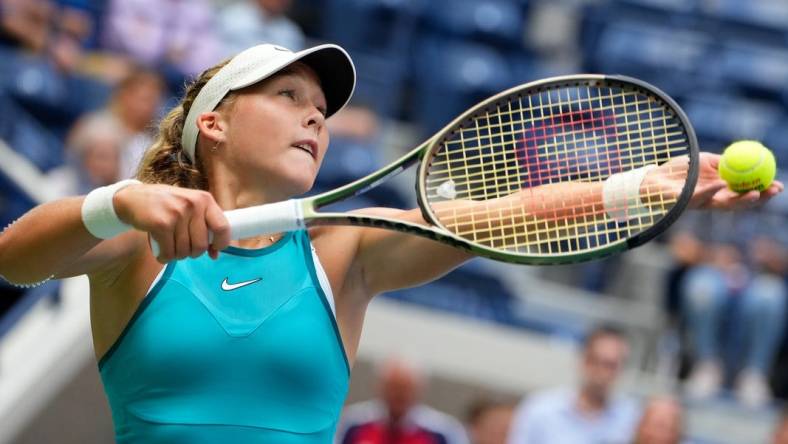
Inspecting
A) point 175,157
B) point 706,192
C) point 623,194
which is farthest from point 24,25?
point 706,192

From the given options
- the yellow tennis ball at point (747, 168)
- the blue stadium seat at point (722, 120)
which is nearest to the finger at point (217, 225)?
the yellow tennis ball at point (747, 168)

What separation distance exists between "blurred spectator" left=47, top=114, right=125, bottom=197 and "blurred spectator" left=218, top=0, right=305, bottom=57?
2105 mm

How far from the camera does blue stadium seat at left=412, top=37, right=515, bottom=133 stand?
30.6 feet

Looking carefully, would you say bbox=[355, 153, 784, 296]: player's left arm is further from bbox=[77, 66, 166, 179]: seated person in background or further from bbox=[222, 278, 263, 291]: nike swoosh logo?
bbox=[77, 66, 166, 179]: seated person in background

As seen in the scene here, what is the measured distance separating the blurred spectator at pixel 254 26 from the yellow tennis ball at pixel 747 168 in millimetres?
5949

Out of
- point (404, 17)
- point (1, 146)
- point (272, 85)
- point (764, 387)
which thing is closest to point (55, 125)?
point (1, 146)

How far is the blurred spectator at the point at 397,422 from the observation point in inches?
236

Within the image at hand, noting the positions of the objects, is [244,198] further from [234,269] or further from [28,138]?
[28,138]

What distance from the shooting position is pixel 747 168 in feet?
8.61

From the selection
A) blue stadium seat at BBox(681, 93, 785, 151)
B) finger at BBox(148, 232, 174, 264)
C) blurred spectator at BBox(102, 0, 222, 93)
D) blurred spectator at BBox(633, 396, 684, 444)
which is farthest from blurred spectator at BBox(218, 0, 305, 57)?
finger at BBox(148, 232, 174, 264)

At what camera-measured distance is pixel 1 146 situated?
616 centimetres

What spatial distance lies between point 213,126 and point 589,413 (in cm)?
370

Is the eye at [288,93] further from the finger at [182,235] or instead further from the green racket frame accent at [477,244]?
the finger at [182,235]

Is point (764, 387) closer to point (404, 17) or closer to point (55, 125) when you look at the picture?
point (404, 17)
